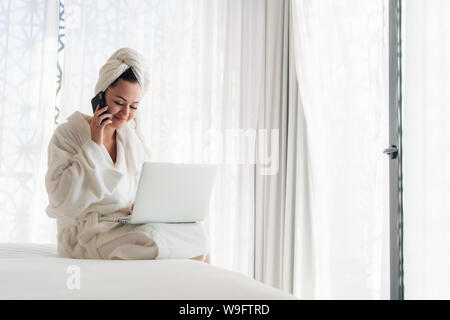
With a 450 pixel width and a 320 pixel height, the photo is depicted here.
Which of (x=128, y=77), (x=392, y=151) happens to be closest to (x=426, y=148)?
(x=392, y=151)

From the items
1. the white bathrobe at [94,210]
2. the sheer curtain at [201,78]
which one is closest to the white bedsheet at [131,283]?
the white bathrobe at [94,210]

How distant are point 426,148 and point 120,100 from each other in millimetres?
1177

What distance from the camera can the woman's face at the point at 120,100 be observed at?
5.91 feet

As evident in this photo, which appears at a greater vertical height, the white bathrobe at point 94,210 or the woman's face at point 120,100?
the woman's face at point 120,100

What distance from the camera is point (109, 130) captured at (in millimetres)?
1836

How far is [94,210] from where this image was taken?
65.6 inches

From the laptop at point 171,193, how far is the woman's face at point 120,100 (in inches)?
15.2

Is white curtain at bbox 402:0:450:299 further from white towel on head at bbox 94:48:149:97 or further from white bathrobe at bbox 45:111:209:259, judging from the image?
white towel on head at bbox 94:48:149:97

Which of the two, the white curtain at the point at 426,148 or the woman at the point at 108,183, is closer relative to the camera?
the woman at the point at 108,183

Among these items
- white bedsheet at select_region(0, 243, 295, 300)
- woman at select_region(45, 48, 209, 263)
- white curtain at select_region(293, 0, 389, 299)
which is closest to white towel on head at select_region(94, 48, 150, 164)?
woman at select_region(45, 48, 209, 263)

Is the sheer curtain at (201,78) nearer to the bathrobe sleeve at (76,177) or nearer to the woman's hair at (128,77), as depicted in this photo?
the woman's hair at (128,77)

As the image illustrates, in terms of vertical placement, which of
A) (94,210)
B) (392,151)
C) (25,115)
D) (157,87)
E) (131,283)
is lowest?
(131,283)

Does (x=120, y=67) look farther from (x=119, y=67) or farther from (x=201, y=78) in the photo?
(x=201, y=78)

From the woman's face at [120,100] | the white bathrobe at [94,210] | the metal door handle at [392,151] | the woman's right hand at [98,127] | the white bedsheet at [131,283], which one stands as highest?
the woman's face at [120,100]
